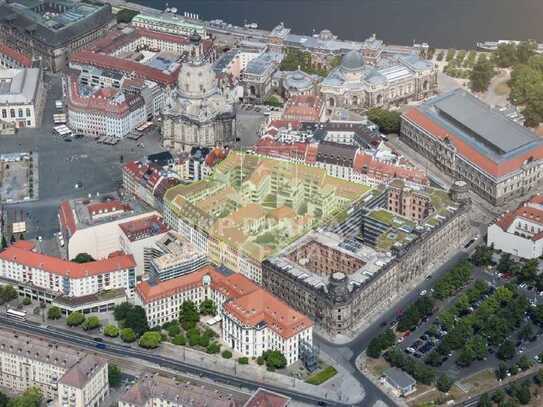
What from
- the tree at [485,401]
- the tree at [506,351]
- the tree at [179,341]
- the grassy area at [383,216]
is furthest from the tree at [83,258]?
the tree at [485,401]

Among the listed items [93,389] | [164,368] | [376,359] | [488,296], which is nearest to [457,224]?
[488,296]

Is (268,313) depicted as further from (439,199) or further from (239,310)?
(439,199)

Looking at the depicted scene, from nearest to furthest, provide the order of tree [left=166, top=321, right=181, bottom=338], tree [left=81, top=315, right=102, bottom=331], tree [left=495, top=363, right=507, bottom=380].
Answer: tree [left=495, top=363, right=507, bottom=380], tree [left=166, top=321, right=181, bottom=338], tree [left=81, top=315, right=102, bottom=331]

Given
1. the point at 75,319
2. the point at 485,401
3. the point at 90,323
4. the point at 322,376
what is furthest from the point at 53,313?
the point at 485,401

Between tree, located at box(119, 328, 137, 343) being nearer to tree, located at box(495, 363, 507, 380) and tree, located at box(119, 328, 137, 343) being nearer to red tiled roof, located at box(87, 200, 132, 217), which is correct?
red tiled roof, located at box(87, 200, 132, 217)

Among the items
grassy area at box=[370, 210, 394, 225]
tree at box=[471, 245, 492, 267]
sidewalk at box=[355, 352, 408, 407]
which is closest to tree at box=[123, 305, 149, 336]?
sidewalk at box=[355, 352, 408, 407]
